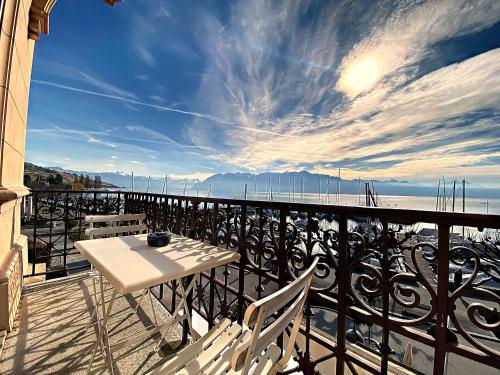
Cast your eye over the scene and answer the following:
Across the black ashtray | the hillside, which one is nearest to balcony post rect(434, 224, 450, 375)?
the black ashtray

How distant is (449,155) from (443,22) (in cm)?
2173

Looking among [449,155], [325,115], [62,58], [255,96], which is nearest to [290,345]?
[62,58]

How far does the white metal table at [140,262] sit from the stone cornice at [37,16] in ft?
11.9

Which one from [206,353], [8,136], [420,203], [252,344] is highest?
[8,136]

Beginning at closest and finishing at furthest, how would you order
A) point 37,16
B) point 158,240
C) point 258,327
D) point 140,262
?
point 258,327, point 140,262, point 158,240, point 37,16

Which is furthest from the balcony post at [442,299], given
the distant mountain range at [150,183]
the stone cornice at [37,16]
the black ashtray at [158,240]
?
the stone cornice at [37,16]

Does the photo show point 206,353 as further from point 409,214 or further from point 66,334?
point 66,334

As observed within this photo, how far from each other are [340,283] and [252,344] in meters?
0.88

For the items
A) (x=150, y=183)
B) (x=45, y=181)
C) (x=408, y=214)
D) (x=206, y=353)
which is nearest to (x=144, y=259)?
(x=206, y=353)

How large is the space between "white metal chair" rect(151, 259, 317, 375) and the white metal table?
41 cm

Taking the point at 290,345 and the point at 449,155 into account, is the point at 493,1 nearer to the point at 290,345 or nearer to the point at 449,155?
the point at 290,345

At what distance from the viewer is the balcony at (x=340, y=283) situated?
94cm

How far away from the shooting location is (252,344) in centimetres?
61

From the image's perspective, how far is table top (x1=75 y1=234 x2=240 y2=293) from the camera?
1.16m
